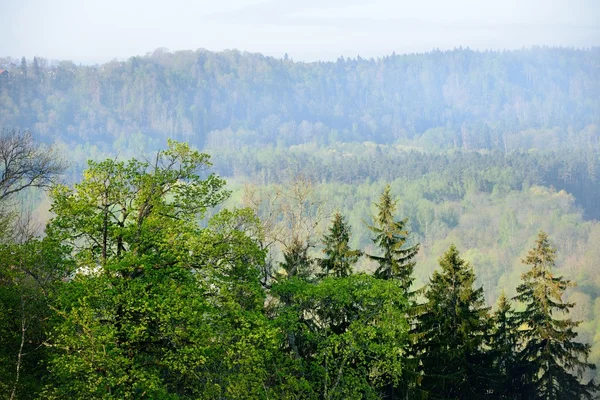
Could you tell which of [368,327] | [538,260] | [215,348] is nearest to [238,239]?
[215,348]

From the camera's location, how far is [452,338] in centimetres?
3189

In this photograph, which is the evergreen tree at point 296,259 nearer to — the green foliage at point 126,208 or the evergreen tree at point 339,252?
the evergreen tree at point 339,252

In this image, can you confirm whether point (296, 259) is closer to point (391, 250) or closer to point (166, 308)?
point (391, 250)

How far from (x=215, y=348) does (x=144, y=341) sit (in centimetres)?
206

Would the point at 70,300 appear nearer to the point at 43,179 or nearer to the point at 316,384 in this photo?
the point at 316,384

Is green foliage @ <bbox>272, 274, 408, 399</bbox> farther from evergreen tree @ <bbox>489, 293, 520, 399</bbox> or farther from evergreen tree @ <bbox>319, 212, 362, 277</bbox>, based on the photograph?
evergreen tree @ <bbox>489, 293, 520, 399</bbox>

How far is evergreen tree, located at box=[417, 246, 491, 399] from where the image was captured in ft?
104

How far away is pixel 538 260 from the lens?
3441 cm

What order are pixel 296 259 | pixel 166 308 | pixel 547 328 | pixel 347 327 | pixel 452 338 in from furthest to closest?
pixel 547 328, pixel 296 259, pixel 452 338, pixel 347 327, pixel 166 308

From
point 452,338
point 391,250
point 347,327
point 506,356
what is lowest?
point 506,356

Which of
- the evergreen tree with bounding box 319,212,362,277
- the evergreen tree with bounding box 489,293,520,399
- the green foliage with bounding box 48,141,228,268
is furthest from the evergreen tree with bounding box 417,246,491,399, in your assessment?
the green foliage with bounding box 48,141,228,268

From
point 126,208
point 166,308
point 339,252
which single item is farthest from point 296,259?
point 166,308

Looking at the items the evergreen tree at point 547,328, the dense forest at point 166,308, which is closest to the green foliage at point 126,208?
the dense forest at point 166,308

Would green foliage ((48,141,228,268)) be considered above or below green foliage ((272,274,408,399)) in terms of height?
above
